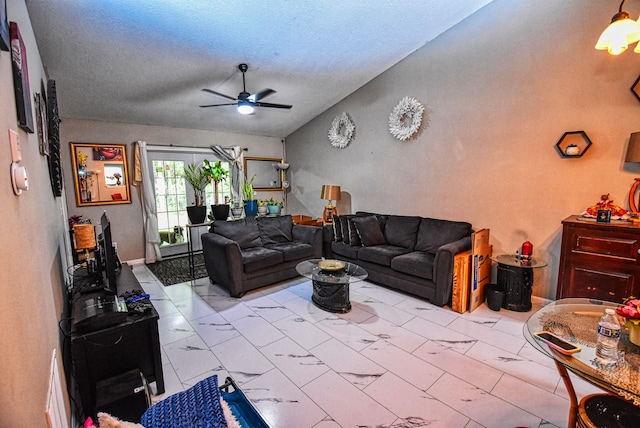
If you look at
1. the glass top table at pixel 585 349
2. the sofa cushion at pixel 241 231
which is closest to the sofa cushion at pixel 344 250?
the sofa cushion at pixel 241 231

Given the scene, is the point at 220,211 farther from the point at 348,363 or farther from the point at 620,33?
the point at 620,33

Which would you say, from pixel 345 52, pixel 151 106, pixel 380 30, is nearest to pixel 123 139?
pixel 151 106

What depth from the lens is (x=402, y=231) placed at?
4.25 m

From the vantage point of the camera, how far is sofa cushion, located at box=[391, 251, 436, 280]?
331 cm

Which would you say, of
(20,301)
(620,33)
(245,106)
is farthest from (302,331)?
(620,33)

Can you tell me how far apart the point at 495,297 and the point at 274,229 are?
2.99m

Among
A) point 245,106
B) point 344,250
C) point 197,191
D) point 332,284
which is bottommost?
point 332,284

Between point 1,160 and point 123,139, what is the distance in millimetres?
4462

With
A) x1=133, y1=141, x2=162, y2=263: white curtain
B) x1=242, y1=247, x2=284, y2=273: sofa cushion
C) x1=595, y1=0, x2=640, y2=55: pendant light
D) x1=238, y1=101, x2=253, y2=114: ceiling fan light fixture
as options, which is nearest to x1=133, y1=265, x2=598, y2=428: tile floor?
A: x1=242, y1=247, x2=284, y2=273: sofa cushion

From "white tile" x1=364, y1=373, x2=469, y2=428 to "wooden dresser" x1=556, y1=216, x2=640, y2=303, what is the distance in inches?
73.1

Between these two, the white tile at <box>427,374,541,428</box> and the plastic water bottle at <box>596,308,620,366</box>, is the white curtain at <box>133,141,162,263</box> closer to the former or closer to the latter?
the white tile at <box>427,374,541,428</box>

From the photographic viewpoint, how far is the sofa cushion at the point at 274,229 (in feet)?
14.3

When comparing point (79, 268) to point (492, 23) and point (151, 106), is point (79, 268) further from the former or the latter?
point (492, 23)

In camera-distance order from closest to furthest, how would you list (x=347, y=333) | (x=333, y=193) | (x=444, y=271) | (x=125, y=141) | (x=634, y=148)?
(x=634, y=148) < (x=347, y=333) < (x=444, y=271) < (x=125, y=141) < (x=333, y=193)
